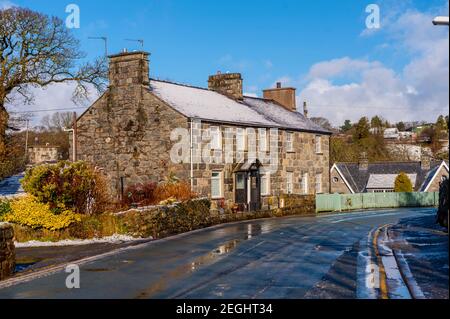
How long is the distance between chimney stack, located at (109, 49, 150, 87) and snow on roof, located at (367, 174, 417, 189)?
40.4m

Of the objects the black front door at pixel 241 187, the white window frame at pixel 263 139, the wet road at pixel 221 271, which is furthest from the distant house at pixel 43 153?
the wet road at pixel 221 271

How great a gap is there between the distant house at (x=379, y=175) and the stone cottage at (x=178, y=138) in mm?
29527

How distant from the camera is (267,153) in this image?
38438mm

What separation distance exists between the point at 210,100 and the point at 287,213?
9.04 meters

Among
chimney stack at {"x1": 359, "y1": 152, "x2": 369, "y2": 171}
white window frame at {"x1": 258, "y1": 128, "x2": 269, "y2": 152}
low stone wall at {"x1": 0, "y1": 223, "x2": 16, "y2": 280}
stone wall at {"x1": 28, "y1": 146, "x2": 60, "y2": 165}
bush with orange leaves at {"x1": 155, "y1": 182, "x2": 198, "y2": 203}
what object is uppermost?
stone wall at {"x1": 28, "y1": 146, "x2": 60, "y2": 165}

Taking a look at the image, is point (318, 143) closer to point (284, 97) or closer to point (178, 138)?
point (284, 97)

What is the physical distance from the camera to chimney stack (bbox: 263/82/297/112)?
48.7m

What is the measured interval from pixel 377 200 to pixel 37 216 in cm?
3560

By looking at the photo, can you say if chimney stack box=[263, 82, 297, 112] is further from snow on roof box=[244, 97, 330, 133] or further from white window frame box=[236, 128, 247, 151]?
white window frame box=[236, 128, 247, 151]

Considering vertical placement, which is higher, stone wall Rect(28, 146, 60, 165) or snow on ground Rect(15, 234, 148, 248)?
stone wall Rect(28, 146, 60, 165)

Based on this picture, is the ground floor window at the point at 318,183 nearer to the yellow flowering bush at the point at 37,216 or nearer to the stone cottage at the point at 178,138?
the stone cottage at the point at 178,138

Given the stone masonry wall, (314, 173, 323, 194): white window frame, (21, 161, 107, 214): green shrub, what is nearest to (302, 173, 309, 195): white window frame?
the stone masonry wall

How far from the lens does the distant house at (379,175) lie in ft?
213

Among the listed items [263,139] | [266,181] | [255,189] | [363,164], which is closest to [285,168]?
[266,181]
